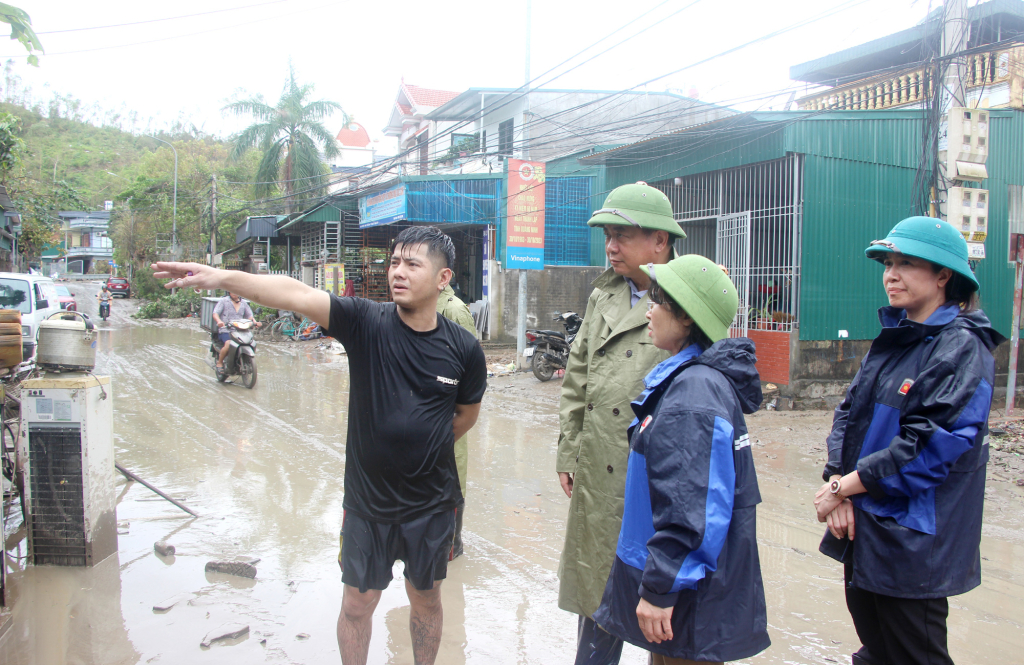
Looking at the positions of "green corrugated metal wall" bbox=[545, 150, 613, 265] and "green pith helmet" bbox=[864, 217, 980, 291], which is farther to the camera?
"green corrugated metal wall" bbox=[545, 150, 613, 265]

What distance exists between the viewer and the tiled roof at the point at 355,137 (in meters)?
49.3

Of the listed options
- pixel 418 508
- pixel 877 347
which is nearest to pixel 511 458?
pixel 418 508

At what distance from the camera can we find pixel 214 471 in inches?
237

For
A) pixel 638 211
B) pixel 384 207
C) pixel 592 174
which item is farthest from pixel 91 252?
pixel 638 211

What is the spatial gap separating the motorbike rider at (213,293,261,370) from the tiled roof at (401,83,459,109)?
25.1 m

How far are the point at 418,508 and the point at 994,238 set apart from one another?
35.8ft

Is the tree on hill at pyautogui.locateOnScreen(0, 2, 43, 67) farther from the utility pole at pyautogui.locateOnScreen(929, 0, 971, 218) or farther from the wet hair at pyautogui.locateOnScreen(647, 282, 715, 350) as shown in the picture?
the utility pole at pyautogui.locateOnScreen(929, 0, 971, 218)

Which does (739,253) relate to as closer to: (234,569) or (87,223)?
(234,569)

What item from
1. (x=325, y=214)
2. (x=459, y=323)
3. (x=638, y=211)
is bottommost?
(x=459, y=323)

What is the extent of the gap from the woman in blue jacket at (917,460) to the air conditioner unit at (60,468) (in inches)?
150

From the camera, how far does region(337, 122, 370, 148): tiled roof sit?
49281 millimetres

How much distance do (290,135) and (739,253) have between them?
24.4m

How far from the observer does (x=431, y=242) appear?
2617 mm

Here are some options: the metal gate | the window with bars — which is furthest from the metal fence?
the window with bars
